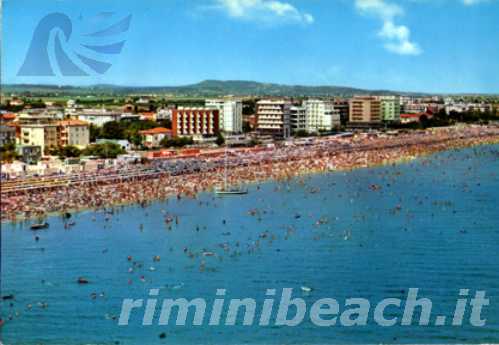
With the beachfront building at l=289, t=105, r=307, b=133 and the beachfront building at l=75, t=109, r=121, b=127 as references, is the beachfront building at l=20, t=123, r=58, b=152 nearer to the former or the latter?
the beachfront building at l=75, t=109, r=121, b=127

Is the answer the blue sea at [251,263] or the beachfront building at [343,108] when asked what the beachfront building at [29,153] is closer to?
the blue sea at [251,263]

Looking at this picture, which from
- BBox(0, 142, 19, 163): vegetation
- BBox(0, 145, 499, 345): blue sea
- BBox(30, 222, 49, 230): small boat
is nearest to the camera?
BBox(0, 145, 499, 345): blue sea

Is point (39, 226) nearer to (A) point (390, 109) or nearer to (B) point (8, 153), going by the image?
(B) point (8, 153)

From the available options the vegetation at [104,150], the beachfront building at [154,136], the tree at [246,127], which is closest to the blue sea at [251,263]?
the vegetation at [104,150]

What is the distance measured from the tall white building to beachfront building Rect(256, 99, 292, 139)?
0.72 m

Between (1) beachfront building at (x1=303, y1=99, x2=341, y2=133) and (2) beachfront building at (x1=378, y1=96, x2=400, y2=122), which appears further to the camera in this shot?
(2) beachfront building at (x1=378, y1=96, x2=400, y2=122)

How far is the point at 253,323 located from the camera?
5914mm

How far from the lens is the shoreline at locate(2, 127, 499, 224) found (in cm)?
927

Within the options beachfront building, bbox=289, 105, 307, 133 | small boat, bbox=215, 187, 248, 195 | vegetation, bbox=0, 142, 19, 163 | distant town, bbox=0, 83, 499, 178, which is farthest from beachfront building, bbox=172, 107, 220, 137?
small boat, bbox=215, 187, 248, 195

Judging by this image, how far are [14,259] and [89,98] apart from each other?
628 inches

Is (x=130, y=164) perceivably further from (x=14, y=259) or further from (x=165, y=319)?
(x=165, y=319)

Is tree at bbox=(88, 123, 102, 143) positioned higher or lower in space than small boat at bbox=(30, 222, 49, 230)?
higher

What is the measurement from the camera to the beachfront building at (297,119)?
900 inches

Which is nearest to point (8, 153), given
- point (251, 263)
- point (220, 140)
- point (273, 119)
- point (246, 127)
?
point (220, 140)
